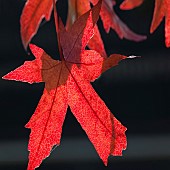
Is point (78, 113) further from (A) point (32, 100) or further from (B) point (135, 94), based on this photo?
(B) point (135, 94)

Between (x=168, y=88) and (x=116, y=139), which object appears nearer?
(x=116, y=139)

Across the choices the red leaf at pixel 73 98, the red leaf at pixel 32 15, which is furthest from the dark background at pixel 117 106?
the red leaf at pixel 73 98

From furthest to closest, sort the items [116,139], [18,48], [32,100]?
[32,100], [18,48], [116,139]

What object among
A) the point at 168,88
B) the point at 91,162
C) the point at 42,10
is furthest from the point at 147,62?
the point at 42,10

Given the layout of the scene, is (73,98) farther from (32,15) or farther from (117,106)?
(117,106)

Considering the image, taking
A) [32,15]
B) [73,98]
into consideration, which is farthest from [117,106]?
[73,98]

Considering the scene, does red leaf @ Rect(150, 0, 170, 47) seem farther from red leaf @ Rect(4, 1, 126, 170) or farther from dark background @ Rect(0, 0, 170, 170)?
dark background @ Rect(0, 0, 170, 170)

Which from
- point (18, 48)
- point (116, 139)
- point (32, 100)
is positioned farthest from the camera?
point (32, 100)
